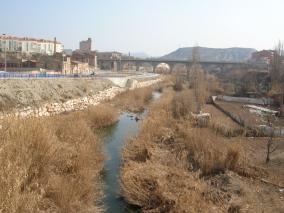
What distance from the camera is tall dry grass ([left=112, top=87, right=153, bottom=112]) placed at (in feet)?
141

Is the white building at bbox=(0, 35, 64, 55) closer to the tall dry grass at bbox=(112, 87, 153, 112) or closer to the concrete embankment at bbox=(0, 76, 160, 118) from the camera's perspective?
the tall dry grass at bbox=(112, 87, 153, 112)

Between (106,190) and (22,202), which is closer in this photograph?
(22,202)

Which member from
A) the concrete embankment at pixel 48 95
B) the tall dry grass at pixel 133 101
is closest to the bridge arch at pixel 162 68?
the tall dry grass at pixel 133 101

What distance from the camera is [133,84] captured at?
6694 cm

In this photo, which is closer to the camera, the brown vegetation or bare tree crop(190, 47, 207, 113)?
the brown vegetation

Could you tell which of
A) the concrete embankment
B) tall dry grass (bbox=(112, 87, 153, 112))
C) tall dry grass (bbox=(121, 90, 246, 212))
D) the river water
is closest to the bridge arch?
tall dry grass (bbox=(112, 87, 153, 112))

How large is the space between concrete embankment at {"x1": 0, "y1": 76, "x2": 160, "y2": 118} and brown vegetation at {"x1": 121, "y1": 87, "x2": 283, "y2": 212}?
29.0 feet

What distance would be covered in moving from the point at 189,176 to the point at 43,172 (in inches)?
217

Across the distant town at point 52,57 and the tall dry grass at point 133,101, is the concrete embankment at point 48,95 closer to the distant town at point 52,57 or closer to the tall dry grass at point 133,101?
the tall dry grass at point 133,101

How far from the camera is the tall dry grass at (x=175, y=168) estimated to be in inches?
513

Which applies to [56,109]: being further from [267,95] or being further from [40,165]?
[267,95]

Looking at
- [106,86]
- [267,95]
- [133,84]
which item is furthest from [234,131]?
[133,84]

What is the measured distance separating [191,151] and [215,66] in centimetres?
12539

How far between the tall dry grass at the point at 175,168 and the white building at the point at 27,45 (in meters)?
110
